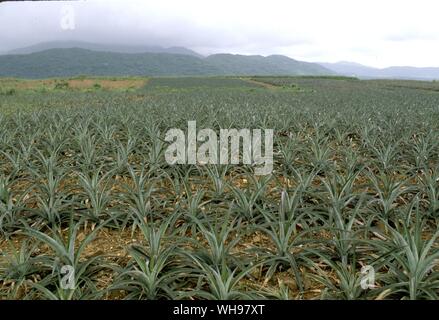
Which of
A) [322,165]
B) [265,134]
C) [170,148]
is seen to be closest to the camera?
[322,165]

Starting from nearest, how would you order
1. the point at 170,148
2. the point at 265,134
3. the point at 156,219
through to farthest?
the point at 156,219 → the point at 170,148 → the point at 265,134

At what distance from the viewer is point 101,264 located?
9.14 ft

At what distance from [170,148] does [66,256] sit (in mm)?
3644

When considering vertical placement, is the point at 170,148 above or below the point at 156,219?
above

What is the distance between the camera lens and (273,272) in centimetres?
278

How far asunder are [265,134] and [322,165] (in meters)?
2.78

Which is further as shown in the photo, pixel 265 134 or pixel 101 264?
pixel 265 134

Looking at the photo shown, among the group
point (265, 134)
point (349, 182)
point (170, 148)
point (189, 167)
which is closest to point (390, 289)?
point (349, 182)

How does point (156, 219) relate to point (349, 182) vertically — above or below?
below
